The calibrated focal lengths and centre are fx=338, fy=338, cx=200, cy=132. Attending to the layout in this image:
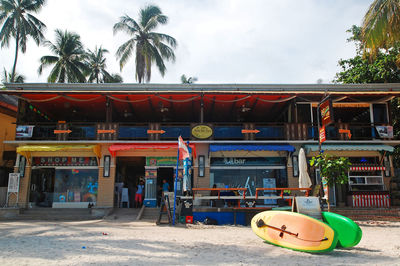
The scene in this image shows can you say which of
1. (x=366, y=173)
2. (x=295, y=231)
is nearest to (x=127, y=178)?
(x=366, y=173)

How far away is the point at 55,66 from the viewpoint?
99.2 ft

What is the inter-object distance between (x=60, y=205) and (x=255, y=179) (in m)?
9.56

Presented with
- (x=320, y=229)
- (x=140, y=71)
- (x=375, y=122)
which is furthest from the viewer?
(x=140, y=71)

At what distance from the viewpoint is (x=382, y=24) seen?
1366 cm

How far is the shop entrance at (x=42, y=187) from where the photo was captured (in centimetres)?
1660

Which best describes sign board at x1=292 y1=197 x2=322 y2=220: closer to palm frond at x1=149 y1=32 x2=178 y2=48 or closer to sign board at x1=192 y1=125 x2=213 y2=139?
Result: sign board at x1=192 y1=125 x2=213 y2=139

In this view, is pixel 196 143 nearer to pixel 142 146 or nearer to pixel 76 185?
pixel 142 146

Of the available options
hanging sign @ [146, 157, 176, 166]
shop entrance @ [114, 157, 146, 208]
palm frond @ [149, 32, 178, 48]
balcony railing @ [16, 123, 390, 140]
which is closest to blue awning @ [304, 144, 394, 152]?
balcony railing @ [16, 123, 390, 140]

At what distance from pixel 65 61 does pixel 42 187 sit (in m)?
16.9

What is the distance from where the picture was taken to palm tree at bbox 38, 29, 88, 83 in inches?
1190

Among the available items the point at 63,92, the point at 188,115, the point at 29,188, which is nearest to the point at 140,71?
the point at 188,115

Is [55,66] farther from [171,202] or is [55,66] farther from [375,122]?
[375,122]

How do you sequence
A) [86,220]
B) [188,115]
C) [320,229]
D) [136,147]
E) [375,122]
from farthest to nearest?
[188,115] < [375,122] < [136,147] < [86,220] < [320,229]

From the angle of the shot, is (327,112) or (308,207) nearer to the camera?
(308,207)
